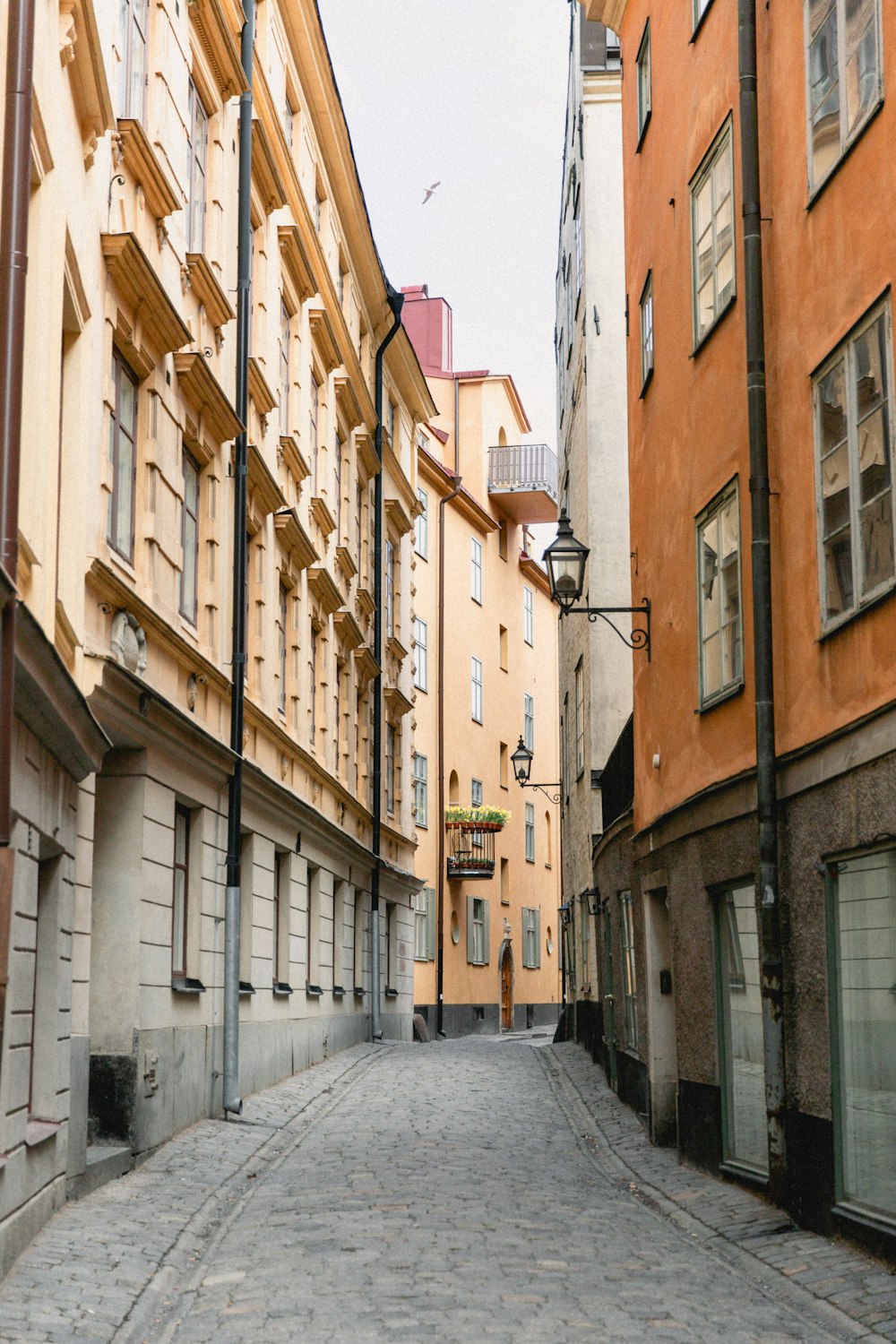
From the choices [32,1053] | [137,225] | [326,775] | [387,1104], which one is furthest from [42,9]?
[326,775]

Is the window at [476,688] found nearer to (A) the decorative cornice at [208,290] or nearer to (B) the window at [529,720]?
(B) the window at [529,720]

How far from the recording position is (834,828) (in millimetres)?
9922

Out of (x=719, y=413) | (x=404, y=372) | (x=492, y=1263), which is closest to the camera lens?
(x=492, y=1263)

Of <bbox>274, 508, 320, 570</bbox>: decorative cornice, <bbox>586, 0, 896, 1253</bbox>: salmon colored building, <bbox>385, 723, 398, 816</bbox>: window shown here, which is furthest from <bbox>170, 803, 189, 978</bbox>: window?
<bbox>385, 723, 398, 816</bbox>: window

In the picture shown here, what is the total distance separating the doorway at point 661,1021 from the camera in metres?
15.1

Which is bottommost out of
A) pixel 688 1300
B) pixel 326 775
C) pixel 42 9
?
pixel 688 1300

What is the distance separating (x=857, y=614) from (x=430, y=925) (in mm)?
31034

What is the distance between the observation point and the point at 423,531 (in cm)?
4122

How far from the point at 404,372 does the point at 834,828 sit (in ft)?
83.2

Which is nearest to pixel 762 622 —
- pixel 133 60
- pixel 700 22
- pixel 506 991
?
pixel 700 22

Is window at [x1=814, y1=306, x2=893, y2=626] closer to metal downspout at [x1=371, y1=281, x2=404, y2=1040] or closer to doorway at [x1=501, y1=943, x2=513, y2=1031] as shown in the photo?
metal downspout at [x1=371, y1=281, x2=404, y2=1040]

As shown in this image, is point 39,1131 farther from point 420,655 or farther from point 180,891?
point 420,655

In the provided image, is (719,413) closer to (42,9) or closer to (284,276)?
(42,9)

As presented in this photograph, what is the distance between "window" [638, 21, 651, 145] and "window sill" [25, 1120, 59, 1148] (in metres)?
11.1
